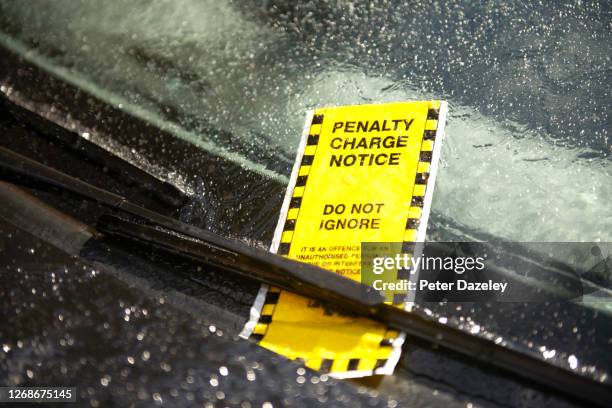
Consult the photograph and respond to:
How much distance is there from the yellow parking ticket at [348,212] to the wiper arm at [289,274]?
0.10 ft

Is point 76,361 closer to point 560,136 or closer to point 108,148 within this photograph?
point 108,148

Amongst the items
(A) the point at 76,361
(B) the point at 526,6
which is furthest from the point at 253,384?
(B) the point at 526,6

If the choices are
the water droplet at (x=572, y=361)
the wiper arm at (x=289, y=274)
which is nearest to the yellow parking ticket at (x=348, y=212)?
the wiper arm at (x=289, y=274)

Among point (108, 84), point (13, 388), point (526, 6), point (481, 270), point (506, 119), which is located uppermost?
point (526, 6)

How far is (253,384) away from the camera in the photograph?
110 centimetres

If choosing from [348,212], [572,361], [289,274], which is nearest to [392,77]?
[348,212]

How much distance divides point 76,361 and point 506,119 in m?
0.82

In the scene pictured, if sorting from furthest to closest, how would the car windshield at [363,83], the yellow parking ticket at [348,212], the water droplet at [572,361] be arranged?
the car windshield at [363,83] < the yellow parking ticket at [348,212] < the water droplet at [572,361]

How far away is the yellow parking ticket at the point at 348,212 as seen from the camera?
1164mm

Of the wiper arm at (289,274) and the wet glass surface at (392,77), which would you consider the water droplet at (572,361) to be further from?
the wet glass surface at (392,77)

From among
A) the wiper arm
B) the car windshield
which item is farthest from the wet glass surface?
the wiper arm

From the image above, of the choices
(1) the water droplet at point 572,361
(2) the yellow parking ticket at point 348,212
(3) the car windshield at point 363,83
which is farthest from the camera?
(3) the car windshield at point 363,83

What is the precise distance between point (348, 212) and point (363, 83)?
0.28 m

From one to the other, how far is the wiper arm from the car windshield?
72 millimetres
